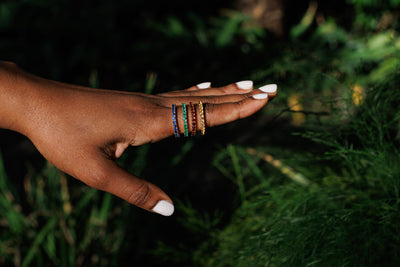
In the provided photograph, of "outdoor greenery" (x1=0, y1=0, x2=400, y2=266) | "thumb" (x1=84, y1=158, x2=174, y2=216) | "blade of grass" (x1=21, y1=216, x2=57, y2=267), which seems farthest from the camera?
"blade of grass" (x1=21, y1=216, x2=57, y2=267)

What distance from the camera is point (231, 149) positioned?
1.55 meters

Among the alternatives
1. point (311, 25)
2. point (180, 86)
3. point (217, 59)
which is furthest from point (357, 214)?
point (311, 25)

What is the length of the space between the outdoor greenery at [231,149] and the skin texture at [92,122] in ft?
1.48

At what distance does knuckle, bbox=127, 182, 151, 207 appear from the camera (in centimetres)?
96

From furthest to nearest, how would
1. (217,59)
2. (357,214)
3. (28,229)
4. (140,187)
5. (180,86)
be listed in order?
(217,59) → (180,86) → (28,229) → (357,214) → (140,187)

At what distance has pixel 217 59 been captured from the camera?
105 inches

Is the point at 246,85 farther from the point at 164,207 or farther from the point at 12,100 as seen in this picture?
the point at 12,100

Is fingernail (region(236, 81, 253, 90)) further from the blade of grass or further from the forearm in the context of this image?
the blade of grass

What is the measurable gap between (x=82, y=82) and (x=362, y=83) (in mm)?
2332

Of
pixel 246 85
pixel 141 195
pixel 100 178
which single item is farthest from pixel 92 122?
pixel 246 85

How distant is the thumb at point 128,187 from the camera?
3.14ft

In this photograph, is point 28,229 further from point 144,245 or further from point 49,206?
point 144,245

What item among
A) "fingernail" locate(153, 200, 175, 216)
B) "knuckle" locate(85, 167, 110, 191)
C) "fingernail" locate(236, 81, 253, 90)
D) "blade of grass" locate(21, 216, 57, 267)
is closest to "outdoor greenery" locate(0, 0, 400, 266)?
"blade of grass" locate(21, 216, 57, 267)

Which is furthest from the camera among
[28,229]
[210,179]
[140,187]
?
[210,179]
